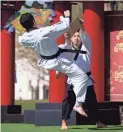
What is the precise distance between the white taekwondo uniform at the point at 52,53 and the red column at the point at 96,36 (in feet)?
7.77

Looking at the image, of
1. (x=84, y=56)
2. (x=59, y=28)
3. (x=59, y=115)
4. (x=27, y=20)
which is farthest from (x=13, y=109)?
(x=59, y=28)

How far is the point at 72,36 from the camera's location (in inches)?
336

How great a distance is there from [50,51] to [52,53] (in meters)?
0.04

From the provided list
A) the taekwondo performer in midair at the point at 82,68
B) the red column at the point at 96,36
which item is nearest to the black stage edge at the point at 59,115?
the taekwondo performer in midair at the point at 82,68

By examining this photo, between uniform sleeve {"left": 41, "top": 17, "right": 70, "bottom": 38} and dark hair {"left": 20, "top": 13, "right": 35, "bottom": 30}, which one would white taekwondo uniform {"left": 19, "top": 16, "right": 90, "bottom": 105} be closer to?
uniform sleeve {"left": 41, "top": 17, "right": 70, "bottom": 38}

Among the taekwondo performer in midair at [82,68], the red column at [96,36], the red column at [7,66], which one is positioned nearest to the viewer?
the taekwondo performer in midair at [82,68]

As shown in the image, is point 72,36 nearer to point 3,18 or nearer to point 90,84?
point 90,84

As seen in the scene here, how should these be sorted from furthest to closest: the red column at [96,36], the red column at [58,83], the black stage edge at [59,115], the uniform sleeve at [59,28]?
the red column at [58,83] → the red column at [96,36] → the black stage edge at [59,115] → the uniform sleeve at [59,28]

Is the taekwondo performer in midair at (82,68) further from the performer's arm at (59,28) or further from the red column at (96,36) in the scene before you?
the red column at (96,36)

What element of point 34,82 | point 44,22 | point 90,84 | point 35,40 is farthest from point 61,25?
point 34,82

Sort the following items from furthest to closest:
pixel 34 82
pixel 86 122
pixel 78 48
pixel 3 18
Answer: pixel 34 82
pixel 3 18
pixel 86 122
pixel 78 48

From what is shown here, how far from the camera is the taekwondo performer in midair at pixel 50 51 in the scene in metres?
8.13

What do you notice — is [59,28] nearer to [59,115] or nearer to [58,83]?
[59,115]

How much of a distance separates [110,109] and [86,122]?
465 millimetres
